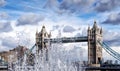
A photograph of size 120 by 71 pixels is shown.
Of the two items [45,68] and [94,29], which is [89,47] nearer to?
[94,29]

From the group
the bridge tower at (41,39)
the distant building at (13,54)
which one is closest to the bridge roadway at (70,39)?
the bridge tower at (41,39)

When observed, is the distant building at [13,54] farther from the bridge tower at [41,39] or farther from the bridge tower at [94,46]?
the bridge tower at [94,46]

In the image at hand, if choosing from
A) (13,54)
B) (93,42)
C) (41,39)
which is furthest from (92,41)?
(13,54)

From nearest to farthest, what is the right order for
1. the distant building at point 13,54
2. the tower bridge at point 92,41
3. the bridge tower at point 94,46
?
the tower bridge at point 92,41, the bridge tower at point 94,46, the distant building at point 13,54

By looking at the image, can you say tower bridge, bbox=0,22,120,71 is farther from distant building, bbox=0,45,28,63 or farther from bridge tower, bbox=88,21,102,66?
distant building, bbox=0,45,28,63

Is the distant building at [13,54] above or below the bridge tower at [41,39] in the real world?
below

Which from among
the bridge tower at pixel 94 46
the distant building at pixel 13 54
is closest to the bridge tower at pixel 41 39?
the bridge tower at pixel 94 46

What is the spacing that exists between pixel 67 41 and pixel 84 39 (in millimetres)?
5829

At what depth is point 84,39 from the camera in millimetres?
131250

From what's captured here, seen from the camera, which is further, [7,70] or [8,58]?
[8,58]

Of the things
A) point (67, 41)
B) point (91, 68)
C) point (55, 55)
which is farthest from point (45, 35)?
point (55, 55)

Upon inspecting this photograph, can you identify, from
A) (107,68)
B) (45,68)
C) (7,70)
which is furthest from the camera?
(7,70)

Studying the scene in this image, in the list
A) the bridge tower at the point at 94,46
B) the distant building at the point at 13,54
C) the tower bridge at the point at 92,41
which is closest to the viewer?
the tower bridge at the point at 92,41

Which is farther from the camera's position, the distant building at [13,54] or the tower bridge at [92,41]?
the distant building at [13,54]
